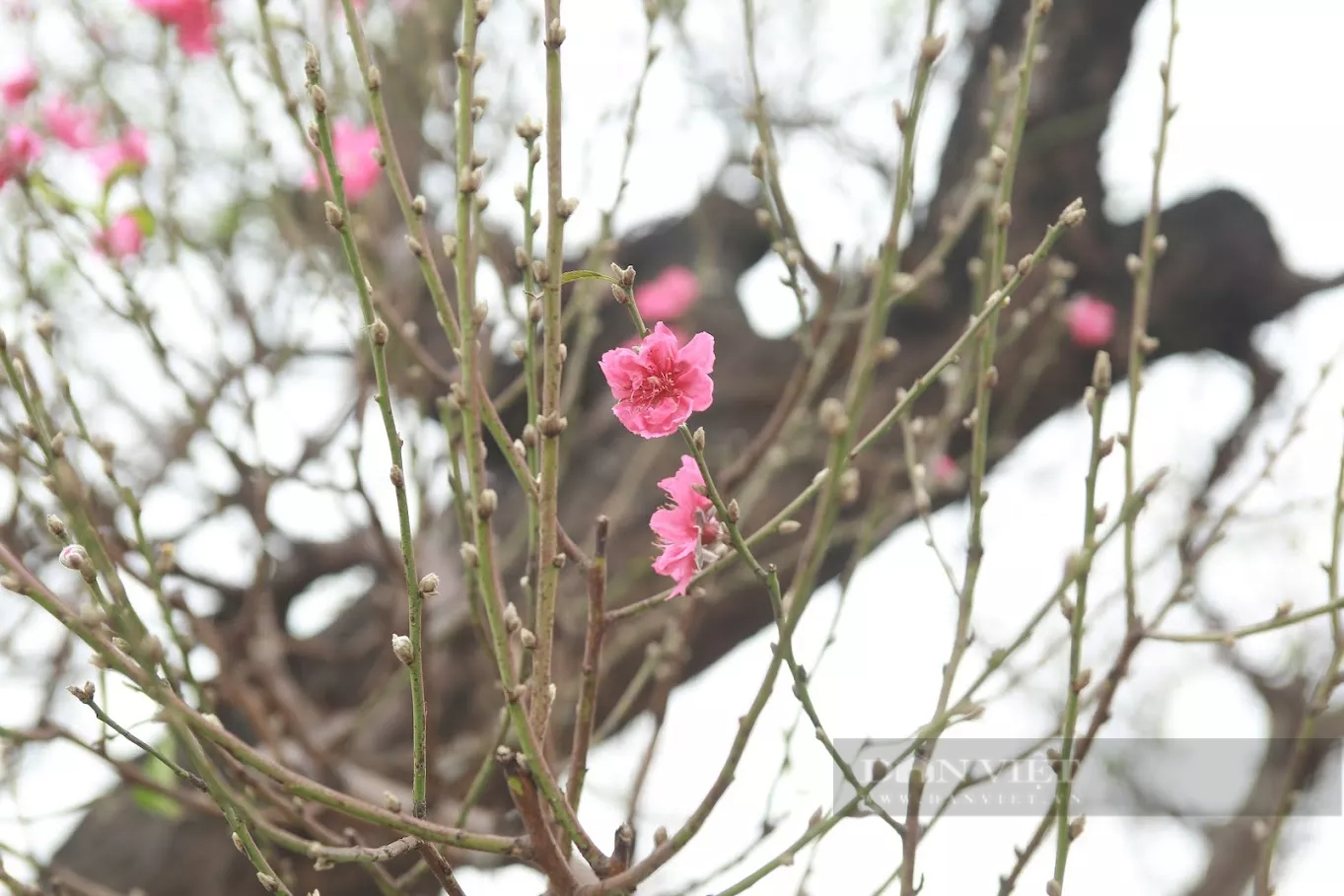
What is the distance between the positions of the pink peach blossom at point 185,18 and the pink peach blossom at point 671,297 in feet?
3.94

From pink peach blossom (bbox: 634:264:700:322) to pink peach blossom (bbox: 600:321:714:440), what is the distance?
6.44 ft

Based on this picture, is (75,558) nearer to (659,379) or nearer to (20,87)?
(659,379)

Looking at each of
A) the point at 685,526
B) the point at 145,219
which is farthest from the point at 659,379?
the point at 145,219

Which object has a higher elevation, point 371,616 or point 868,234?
point 868,234

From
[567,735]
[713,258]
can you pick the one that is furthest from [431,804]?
[713,258]

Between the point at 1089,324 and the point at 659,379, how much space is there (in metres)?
2.06

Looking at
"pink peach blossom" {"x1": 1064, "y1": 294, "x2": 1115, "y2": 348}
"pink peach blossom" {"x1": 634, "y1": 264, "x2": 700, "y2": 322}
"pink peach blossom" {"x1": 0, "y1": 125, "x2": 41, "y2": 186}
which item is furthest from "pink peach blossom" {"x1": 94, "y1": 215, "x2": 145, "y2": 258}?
"pink peach blossom" {"x1": 1064, "y1": 294, "x2": 1115, "y2": 348}

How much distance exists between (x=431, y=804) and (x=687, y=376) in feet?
4.39

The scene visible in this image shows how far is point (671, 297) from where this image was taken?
280cm

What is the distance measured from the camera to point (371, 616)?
2775mm

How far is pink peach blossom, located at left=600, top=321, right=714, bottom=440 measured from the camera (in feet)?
2.70

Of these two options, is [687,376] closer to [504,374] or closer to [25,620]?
[25,620]

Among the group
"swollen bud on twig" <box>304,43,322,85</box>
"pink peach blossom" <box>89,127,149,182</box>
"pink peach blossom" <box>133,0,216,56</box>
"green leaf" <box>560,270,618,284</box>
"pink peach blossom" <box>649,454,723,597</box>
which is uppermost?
"pink peach blossom" <box>133,0,216,56</box>

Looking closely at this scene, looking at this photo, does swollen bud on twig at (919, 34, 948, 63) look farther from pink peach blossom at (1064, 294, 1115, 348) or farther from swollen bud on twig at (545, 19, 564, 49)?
pink peach blossom at (1064, 294, 1115, 348)
